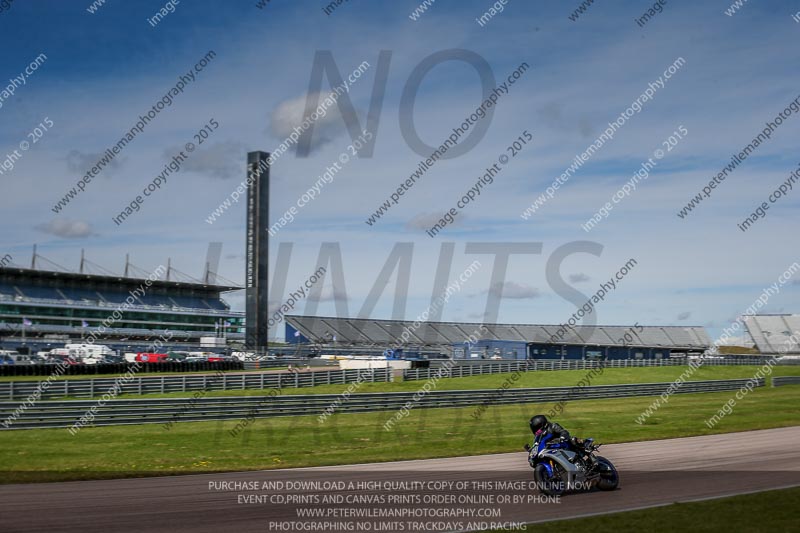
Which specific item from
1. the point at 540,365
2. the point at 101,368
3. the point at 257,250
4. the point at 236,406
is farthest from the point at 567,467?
the point at 257,250

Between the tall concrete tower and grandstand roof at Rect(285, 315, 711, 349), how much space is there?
5.78m

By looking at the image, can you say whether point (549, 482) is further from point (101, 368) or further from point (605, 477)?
point (101, 368)

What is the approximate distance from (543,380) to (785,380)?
15.4 meters

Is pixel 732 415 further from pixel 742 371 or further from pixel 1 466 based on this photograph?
pixel 742 371

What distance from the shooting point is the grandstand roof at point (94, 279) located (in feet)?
307

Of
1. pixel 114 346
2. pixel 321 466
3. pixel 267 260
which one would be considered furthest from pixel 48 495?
pixel 114 346

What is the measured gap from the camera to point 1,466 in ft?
56.6

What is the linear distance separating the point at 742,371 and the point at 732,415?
1416 inches

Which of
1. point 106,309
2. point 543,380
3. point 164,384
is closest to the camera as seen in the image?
point 164,384

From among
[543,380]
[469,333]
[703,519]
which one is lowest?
[703,519]

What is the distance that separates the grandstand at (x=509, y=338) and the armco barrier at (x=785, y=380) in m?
35.1

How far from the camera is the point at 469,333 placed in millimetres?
101750

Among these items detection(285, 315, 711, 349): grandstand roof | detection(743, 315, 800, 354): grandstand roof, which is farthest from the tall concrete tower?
detection(743, 315, 800, 354): grandstand roof

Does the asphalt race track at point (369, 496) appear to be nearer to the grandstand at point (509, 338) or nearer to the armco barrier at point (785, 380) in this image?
the armco barrier at point (785, 380)
